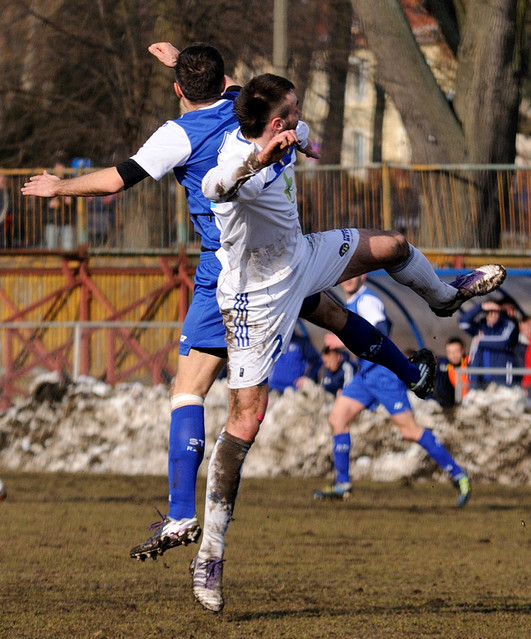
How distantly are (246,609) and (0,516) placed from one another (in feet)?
14.9

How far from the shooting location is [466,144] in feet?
59.3

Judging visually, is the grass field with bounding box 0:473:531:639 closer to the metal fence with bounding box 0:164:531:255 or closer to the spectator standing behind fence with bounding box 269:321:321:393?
the spectator standing behind fence with bounding box 269:321:321:393

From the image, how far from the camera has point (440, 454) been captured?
1204cm

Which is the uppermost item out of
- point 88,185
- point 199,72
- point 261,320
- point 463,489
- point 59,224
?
point 199,72

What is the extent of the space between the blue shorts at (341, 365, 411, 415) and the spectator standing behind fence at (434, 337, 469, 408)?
142 centimetres

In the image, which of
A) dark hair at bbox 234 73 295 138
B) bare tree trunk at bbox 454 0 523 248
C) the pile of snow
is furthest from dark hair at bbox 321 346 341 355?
dark hair at bbox 234 73 295 138

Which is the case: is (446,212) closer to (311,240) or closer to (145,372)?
(145,372)

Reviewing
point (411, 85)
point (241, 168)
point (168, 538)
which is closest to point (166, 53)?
point (241, 168)

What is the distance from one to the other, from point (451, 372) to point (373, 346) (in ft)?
22.9

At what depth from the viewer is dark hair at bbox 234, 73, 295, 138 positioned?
5766 mm

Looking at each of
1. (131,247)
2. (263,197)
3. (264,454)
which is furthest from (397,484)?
(263,197)

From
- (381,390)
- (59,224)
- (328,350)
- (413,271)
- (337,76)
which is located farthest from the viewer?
(337,76)

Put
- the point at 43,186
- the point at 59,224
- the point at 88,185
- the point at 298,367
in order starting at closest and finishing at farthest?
the point at 88,185 < the point at 43,186 < the point at 298,367 < the point at 59,224

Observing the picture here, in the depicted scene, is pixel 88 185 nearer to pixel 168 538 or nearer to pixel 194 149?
pixel 194 149
